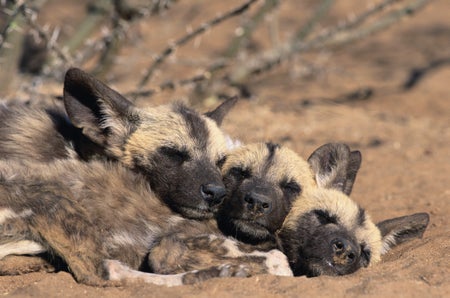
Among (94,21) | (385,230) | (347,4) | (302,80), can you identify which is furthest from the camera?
(347,4)

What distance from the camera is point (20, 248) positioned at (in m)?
3.99

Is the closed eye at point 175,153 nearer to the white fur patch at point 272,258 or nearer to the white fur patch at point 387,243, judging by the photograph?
the white fur patch at point 272,258

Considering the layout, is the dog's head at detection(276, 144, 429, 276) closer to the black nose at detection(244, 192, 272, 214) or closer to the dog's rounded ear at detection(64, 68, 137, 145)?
the black nose at detection(244, 192, 272, 214)

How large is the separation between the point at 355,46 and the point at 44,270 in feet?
28.5

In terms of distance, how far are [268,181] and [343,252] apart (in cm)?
66

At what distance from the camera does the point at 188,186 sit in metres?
4.39

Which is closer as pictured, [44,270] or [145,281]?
[145,281]

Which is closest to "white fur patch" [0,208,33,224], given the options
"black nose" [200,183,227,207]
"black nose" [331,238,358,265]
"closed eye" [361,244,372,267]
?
"black nose" [200,183,227,207]

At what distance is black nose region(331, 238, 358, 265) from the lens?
168 inches

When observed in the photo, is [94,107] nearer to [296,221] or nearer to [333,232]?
[296,221]

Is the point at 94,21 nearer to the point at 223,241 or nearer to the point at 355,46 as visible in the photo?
the point at 223,241

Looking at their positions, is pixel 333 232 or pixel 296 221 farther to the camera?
pixel 296 221

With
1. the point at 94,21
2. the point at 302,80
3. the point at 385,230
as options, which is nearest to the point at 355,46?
the point at 302,80

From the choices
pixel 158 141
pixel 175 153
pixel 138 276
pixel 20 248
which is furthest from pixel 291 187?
pixel 20 248
